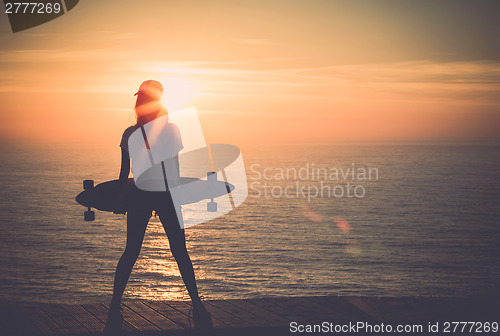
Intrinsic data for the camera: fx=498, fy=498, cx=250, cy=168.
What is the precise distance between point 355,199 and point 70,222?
210ft

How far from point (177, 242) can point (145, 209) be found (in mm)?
480

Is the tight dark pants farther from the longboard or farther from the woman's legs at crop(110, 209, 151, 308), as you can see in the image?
the longboard

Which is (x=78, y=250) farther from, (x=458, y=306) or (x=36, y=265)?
(x=458, y=306)

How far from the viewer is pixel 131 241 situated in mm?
5047

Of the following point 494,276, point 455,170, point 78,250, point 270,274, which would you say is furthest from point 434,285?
point 455,170

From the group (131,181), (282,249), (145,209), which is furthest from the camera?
(282,249)

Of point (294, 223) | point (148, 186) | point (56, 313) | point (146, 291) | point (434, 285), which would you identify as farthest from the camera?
point (294, 223)

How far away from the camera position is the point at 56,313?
5.50m

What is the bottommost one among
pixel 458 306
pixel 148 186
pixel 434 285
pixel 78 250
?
pixel 434 285

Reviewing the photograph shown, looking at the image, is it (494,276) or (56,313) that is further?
(494,276)

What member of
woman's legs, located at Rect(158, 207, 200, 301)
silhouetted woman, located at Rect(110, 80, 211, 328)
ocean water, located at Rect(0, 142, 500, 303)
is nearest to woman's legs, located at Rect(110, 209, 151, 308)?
silhouetted woman, located at Rect(110, 80, 211, 328)

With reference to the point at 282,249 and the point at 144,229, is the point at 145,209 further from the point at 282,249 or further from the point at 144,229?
the point at 282,249

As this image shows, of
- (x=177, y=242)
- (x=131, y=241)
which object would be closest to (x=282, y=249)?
(x=177, y=242)

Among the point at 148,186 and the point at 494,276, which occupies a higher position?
the point at 148,186
